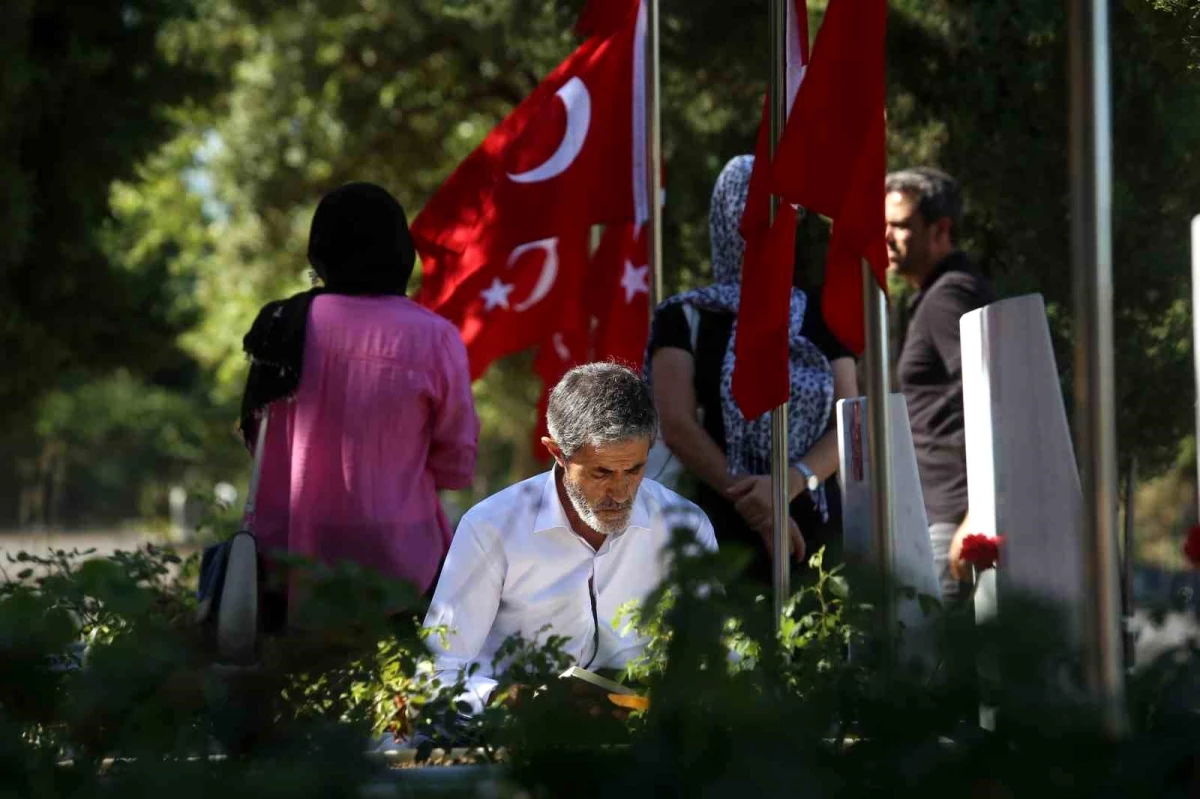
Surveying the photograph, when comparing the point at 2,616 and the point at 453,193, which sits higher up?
the point at 453,193

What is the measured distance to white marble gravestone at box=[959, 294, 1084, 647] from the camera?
3236mm

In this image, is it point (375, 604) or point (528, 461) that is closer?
point (375, 604)

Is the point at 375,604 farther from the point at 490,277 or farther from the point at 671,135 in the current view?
the point at 671,135

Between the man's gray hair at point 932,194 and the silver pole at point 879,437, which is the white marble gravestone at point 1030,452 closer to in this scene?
the silver pole at point 879,437

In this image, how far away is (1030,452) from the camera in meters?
3.27

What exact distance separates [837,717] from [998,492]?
1.19 m

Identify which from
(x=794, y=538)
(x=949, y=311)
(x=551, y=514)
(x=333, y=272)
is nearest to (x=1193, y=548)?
(x=551, y=514)

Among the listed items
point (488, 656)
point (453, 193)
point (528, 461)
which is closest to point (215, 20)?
point (528, 461)

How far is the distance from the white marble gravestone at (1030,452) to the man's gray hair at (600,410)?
0.94 metres

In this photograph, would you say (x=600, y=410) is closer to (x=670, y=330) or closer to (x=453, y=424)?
(x=453, y=424)

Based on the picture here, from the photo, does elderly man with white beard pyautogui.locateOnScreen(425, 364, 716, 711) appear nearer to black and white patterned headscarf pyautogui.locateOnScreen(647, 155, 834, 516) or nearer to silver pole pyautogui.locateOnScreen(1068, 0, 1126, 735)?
black and white patterned headscarf pyautogui.locateOnScreen(647, 155, 834, 516)

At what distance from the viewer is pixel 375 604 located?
2.54 m

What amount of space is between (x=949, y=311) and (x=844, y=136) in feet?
4.90

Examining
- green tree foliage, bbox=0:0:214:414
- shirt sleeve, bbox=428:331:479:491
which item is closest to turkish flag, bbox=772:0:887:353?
shirt sleeve, bbox=428:331:479:491
